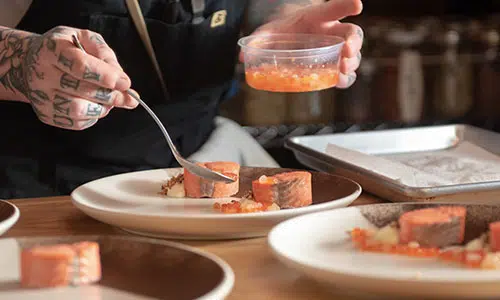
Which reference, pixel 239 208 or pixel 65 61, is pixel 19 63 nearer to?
pixel 65 61

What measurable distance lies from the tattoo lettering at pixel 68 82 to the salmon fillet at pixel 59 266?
1.26 feet

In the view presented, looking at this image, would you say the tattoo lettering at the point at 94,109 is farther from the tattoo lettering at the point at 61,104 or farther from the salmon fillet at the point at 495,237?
the salmon fillet at the point at 495,237

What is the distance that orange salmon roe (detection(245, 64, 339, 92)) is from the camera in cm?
138

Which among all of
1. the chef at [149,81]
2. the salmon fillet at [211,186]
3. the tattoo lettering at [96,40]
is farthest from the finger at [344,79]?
the tattoo lettering at [96,40]

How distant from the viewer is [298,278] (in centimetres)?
90

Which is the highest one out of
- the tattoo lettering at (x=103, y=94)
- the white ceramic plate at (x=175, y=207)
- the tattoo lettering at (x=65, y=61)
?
the tattoo lettering at (x=65, y=61)

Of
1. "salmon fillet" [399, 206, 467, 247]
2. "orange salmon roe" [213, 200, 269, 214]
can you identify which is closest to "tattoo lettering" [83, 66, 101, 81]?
"orange salmon roe" [213, 200, 269, 214]

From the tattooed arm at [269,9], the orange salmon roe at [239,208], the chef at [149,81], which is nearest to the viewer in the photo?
the orange salmon roe at [239,208]

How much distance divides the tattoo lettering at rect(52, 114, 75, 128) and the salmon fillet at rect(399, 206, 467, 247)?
21.3 inches

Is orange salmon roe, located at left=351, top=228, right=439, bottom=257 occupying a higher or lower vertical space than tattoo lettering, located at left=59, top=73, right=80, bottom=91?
lower

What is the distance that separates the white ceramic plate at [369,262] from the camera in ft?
2.50

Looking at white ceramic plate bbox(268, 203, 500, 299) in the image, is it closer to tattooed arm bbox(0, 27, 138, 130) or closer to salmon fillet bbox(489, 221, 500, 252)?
salmon fillet bbox(489, 221, 500, 252)

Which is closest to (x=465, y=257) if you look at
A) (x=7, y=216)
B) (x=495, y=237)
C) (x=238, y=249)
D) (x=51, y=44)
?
(x=495, y=237)

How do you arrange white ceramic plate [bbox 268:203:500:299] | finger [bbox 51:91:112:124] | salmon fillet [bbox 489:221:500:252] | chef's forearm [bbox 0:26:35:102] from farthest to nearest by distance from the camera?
chef's forearm [bbox 0:26:35:102], finger [bbox 51:91:112:124], salmon fillet [bbox 489:221:500:252], white ceramic plate [bbox 268:203:500:299]
